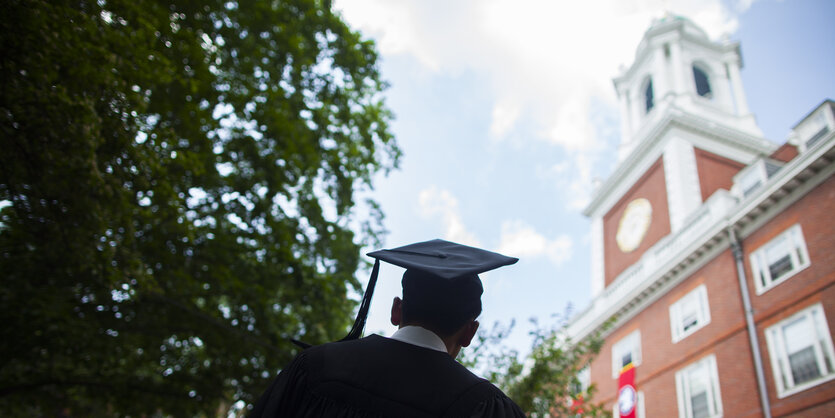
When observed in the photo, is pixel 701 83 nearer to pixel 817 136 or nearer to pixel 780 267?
pixel 817 136

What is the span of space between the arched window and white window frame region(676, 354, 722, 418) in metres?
18.5

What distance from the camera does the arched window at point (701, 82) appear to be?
2988 centimetres

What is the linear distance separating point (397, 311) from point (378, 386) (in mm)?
431

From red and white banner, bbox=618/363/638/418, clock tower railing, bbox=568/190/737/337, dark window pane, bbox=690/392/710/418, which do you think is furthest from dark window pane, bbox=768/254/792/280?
red and white banner, bbox=618/363/638/418

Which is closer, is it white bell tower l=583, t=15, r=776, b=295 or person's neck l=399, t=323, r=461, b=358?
person's neck l=399, t=323, r=461, b=358

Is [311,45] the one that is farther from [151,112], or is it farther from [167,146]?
[167,146]

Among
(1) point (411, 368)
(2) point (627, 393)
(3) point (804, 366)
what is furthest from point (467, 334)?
(2) point (627, 393)

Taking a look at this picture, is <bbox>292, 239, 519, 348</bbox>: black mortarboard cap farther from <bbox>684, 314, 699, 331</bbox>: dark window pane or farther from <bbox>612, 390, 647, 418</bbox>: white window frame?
<bbox>612, 390, 647, 418</bbox>: white window frame

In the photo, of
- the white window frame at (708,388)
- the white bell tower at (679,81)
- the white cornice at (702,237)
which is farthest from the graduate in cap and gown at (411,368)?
the white bell tower at (679,81)

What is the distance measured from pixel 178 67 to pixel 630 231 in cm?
2153

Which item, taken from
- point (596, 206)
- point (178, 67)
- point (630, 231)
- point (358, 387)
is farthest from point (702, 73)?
point (358, 387)

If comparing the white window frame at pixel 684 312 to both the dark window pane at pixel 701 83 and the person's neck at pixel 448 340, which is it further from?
the person's neck at pixel 448 340

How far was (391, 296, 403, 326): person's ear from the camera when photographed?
2.46m

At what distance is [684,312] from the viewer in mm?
18281
